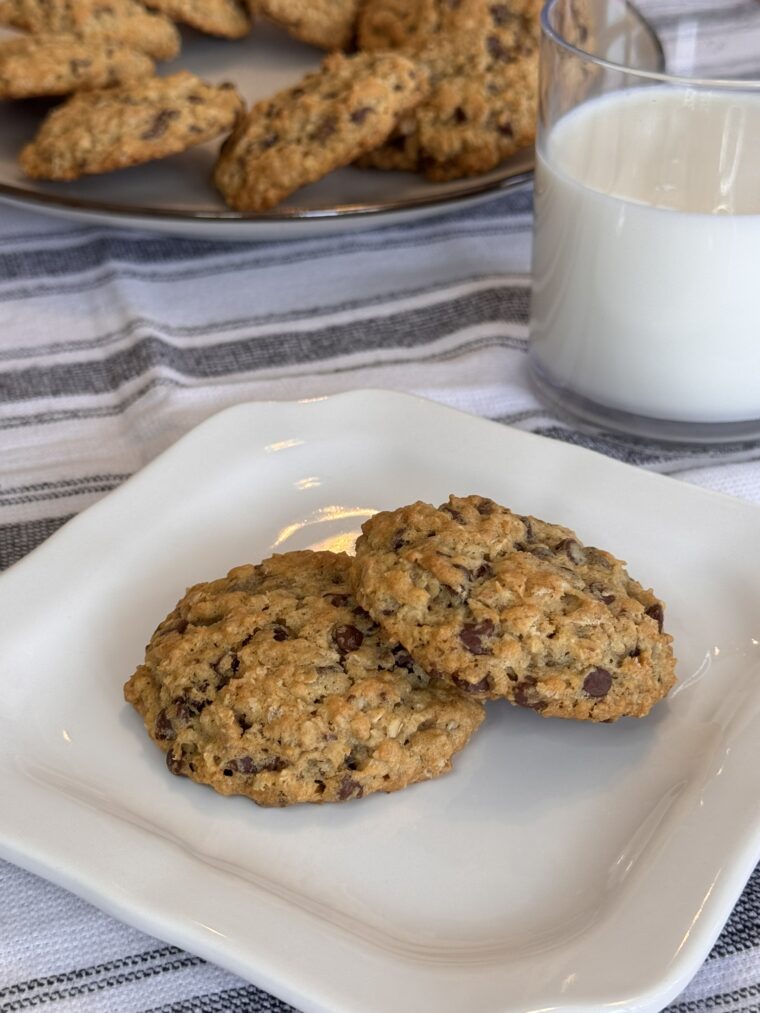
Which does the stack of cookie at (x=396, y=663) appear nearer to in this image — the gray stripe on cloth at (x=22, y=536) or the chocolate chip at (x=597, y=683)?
the chocolate chip at (x=597, y=683)

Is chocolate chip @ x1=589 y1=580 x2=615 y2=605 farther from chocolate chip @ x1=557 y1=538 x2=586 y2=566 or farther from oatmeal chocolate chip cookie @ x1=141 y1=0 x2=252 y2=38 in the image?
oatmeal chocolate chip cookie @ x1=141 y1=0 x2=252 y2=38

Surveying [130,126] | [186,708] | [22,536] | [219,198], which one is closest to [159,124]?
[130,126]

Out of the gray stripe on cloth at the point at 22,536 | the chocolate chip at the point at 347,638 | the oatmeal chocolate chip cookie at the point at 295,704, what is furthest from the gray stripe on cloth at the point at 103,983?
the gray stripe on cloth at the point at 22,536

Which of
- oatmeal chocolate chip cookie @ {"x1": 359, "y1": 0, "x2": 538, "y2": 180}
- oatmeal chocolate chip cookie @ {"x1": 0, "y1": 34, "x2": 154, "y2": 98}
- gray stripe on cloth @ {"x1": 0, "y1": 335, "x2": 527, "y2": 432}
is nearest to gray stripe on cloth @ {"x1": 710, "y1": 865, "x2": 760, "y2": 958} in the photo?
gray stripe on cloth @ {"x1": 0, "y1": 335, "x2": 527, "y2": 432}

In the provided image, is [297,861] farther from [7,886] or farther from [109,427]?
[109,427]

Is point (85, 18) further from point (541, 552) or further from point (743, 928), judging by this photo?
point (743, 928)

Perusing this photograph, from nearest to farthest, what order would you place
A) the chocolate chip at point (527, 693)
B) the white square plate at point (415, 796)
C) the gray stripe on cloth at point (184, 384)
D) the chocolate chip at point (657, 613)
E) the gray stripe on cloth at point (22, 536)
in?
1. the white square plate at point (415, 796)
2. the chocolate chip at point (527, 693)
3. the chocolate chip at point (657, 613)
4. the gray stripe on cloth at point (22, 536)
5. the gray stripe on cloth at point (184, 384)

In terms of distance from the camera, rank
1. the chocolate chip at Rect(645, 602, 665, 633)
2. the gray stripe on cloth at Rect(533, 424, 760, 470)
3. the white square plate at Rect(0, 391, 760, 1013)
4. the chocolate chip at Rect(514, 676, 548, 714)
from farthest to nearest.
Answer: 1. the gray stripe on cloth at Rect(533, 424, 760, 470)
2. the chocolate chip at Rect(645, 602, 665, 633)
3. the chocolate chip at Rect(514, 676, 548, 714)
4. the white square plate at Rect(0, 391, 760, 1013)
